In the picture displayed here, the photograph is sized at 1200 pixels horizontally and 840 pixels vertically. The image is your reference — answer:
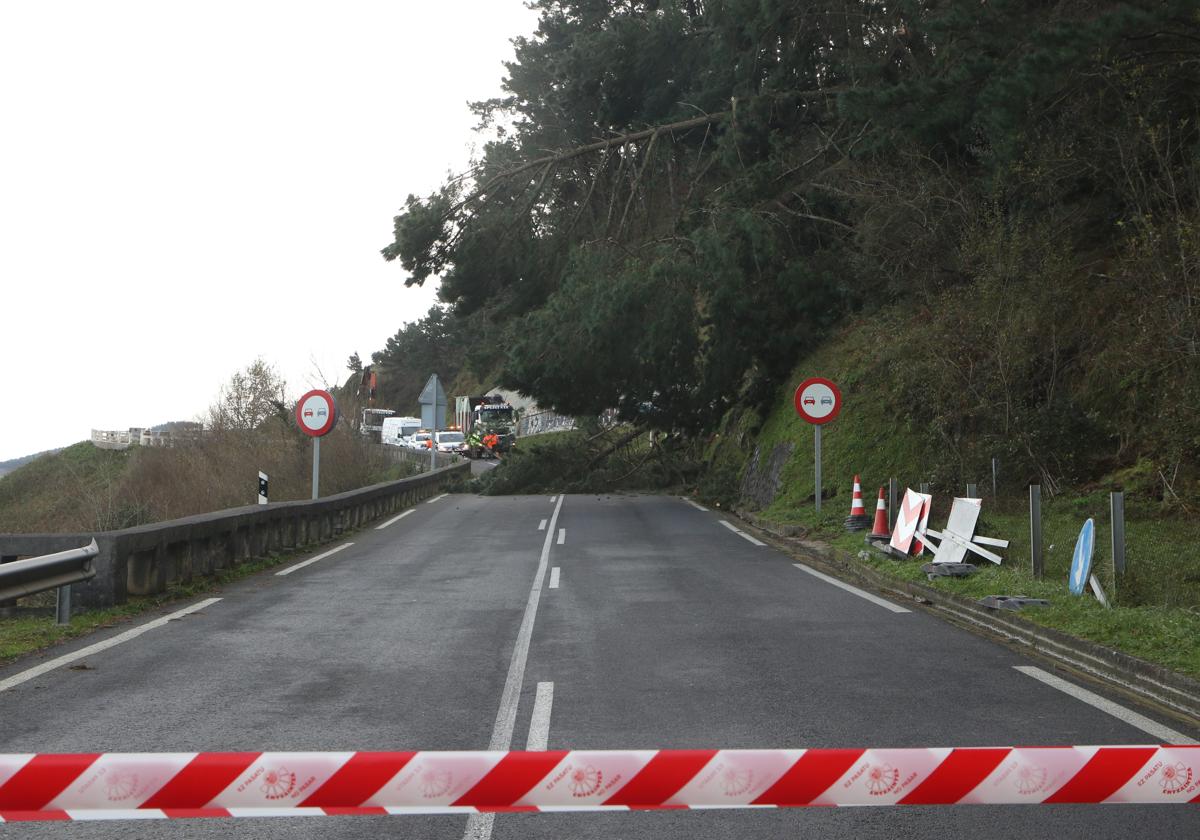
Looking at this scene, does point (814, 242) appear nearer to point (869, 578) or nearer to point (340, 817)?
point (869, 578)

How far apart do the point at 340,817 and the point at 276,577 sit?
A: 9.65 meters

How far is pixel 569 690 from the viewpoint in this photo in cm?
757

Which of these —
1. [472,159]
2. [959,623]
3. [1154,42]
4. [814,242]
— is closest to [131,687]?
[959,623]

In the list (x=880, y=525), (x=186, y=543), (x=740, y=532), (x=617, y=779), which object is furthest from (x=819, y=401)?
(x=617, y=779)

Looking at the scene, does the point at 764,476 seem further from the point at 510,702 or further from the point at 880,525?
the point at 510,702

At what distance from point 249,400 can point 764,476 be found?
76.4 ft

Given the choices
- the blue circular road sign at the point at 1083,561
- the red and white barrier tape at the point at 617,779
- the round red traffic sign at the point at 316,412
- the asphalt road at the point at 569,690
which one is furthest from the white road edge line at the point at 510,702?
the round red traffic sign at the point at 316,412

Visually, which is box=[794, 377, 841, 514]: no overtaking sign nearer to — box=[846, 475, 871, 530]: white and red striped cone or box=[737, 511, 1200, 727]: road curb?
box=[846, 475, 871, 530]: white and red striped cone

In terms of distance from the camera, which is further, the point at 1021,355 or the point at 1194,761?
the point at 1021,355

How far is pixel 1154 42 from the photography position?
60.5 ft

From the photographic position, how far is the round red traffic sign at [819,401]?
67.8 ft

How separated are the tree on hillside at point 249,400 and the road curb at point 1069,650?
3043 centimetres

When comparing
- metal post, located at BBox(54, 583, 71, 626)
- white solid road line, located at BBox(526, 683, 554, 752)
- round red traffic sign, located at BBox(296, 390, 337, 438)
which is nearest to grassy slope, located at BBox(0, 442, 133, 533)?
round red traffic sign, located at BBox(296, 390, 337, 438)

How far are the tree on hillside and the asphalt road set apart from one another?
2897 centimetres
